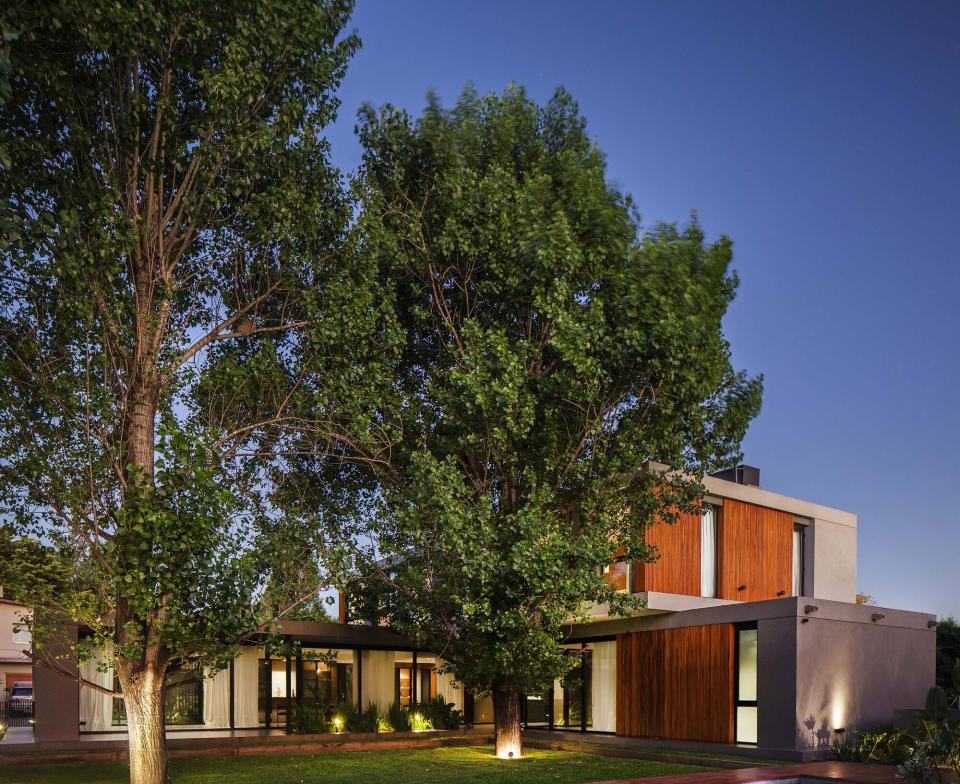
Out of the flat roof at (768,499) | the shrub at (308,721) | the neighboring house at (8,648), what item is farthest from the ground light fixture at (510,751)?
the neighboring house at (8,648)

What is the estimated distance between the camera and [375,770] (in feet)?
50.0

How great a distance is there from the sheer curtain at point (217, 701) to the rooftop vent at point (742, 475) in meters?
14.1

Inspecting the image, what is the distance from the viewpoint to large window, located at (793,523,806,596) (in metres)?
23.4

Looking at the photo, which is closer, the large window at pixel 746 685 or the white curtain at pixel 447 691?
the large window at pixel 746 685

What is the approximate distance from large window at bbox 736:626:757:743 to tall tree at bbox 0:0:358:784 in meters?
9.75

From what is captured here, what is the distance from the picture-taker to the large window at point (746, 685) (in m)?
16.8

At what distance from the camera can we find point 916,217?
34312 mm

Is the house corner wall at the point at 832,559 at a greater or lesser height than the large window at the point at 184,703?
greater

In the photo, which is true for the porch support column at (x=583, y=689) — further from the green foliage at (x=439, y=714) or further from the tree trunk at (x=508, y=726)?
the tree trunk at (x=508, y=726)

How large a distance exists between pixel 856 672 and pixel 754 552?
5.20m

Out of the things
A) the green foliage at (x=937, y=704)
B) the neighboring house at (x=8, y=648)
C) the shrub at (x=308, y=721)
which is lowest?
the neighboring house at (x=8, y=648)

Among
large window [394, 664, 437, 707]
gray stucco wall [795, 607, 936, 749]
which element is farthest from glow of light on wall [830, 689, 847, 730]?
large window [394, 664, 437, 707]

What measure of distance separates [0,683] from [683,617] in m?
36.5

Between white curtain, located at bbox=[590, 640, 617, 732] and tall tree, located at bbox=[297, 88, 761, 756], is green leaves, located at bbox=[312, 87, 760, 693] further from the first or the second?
white curtain, located at bbox=[590, 640, 617, 732]
